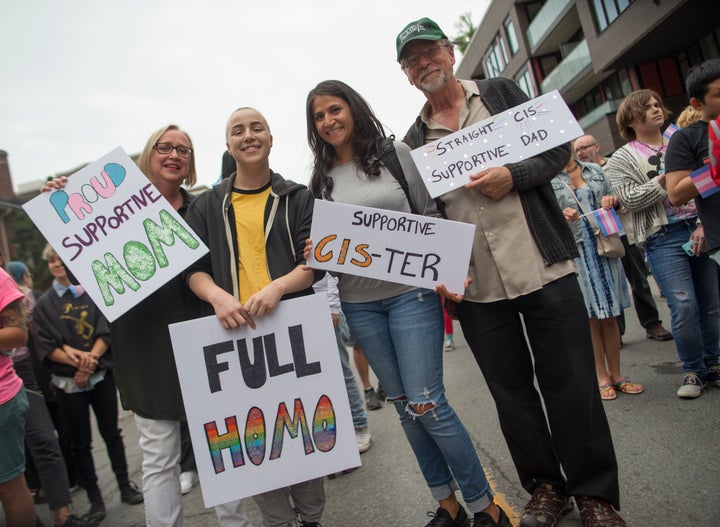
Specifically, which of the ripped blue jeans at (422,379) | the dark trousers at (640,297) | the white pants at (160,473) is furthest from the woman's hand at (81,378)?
the dark trousers at (640,297)

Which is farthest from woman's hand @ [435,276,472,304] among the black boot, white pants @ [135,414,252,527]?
the black boot

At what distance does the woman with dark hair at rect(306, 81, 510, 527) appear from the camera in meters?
2.32

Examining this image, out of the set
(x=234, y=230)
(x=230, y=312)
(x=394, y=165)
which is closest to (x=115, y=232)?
(x=234, y=230)

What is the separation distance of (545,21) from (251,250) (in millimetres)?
25433

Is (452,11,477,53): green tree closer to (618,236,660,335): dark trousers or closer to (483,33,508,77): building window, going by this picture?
(483,33,508,77): building window

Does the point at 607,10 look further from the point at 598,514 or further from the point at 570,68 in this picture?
the point at 598,514

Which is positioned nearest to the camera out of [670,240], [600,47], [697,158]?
[697,158]

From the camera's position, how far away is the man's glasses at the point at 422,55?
248 cm

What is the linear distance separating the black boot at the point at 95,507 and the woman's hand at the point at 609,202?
4428mm

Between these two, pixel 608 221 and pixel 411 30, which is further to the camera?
pixel 608 221

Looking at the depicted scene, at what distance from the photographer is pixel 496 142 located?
237cm

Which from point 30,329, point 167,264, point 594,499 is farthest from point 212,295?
point 30,329

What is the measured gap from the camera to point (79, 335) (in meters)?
4.04

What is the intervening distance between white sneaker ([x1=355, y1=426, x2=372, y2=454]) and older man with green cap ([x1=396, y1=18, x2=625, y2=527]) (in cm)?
174
